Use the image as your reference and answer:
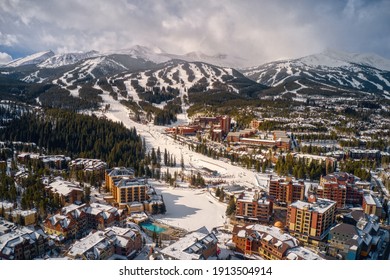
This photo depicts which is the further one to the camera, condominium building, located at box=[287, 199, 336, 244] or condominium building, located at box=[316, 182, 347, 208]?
condominium building, located at box=[316, 182, 347, 208]

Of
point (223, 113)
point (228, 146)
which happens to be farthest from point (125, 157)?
point (223, 113)

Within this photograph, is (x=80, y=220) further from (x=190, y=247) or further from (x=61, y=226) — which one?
(x=190, y=247)

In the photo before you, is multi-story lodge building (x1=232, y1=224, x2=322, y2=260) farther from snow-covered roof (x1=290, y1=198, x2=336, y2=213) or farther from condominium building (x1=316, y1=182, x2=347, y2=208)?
condominium building (x1=316, y1=182, x2=347, y2=208)

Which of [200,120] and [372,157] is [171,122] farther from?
[372,157]

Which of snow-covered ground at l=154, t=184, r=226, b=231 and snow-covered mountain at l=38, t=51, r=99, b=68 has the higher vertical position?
snow-covered mountain at l=38, t=51, r=99, b=68

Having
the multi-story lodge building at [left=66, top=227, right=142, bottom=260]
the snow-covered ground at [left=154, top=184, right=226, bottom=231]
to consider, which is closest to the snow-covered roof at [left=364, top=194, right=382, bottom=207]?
the snow-covered ground at [left=154, top=184, right=226, bottom=231]

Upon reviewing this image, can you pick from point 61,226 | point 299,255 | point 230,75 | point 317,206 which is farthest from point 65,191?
point 230,75

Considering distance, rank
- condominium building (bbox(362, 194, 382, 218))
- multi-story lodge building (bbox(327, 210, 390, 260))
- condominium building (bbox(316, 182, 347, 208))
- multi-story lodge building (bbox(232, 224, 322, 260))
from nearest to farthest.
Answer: multi-story lodge building (bbox(232, 224, 322, 260)) → multi-story lodge building (bbox(327, 210, 390, 260)) → condominium building (bbox(362, 194, 382, 218)) → condominium building (bbox(316, 182, 347, 208))
